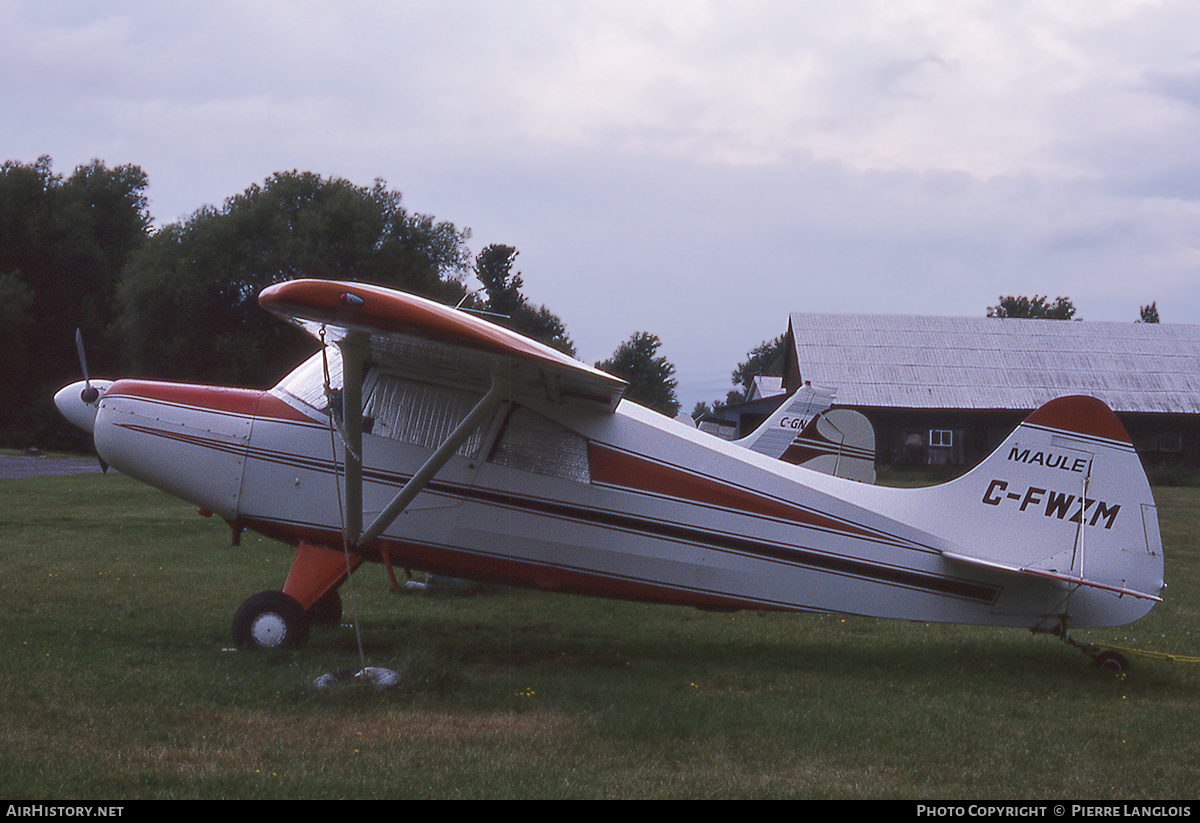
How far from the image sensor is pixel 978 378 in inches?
1676

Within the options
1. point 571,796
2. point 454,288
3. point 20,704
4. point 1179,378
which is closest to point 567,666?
point 571,796

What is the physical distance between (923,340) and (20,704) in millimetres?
44203

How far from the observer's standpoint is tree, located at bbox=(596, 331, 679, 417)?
48.9 m

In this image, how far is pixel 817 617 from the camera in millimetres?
10695

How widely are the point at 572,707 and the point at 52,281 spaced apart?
51300mm

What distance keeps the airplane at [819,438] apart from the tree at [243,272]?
84.0ft

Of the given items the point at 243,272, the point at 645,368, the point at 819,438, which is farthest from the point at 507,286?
the point at 819,438

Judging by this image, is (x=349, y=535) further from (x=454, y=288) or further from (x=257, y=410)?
(x=454, y=288)

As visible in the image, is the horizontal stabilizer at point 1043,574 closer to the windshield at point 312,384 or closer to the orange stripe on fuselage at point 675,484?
the orange stripe on fuselage at point 675,484

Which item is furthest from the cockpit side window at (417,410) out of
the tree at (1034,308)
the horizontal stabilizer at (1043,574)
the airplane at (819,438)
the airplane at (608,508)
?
the tree at (1034,308)

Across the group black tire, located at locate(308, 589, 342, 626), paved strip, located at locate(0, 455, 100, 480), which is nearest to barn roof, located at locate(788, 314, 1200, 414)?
paved strip, located at locate(0, 455, 100, 480)

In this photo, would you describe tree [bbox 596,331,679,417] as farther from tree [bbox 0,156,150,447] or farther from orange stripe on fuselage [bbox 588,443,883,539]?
orange stripe on fuselage [bbox 588,443,883,539]

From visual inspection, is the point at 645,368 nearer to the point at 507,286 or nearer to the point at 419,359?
the point at 507,286

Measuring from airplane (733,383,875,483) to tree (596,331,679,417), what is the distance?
109 ft
